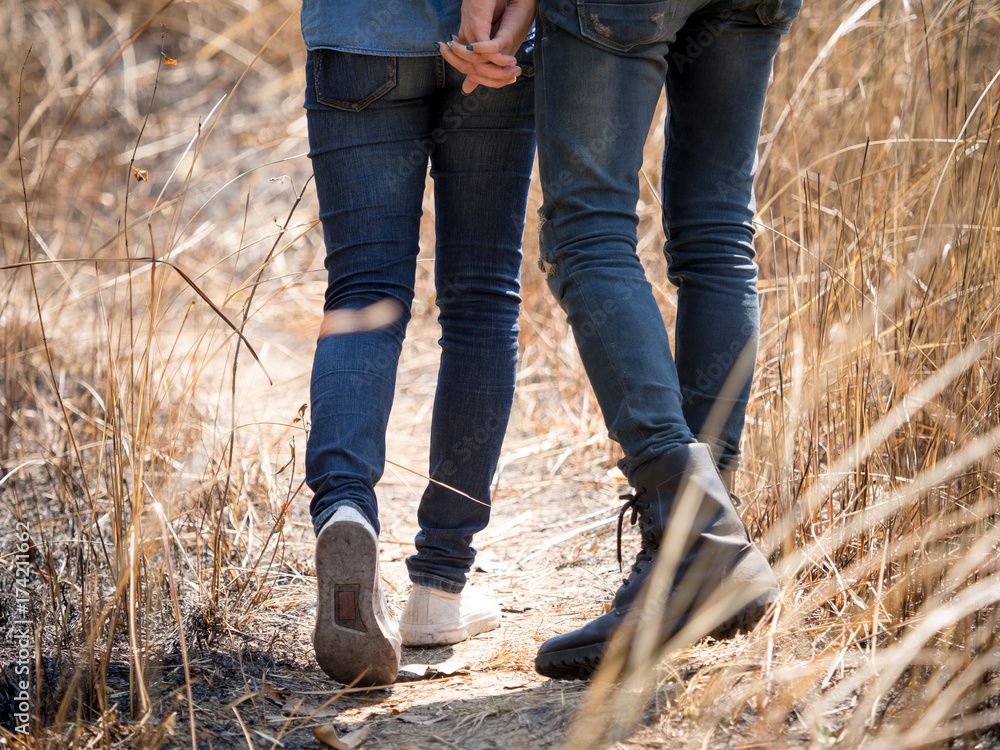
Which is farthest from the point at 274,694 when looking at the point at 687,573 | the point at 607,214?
the point at 607,214

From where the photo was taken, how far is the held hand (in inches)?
39.3

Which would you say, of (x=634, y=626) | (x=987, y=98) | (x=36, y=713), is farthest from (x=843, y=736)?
(x=987, y=98)

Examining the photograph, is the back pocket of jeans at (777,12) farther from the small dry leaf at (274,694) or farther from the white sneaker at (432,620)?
the small dry leaf at (274,694)

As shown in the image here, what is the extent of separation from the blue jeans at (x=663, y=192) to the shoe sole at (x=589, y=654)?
193mm

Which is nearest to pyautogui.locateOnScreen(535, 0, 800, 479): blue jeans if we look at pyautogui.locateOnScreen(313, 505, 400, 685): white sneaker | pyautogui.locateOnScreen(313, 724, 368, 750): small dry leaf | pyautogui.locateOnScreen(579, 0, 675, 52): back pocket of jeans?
pyautogui.locateOnScreen(579, 0, 675, 52): back pocket of jeans

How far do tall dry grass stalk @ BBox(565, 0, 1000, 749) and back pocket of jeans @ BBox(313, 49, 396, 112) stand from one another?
23.5 inches

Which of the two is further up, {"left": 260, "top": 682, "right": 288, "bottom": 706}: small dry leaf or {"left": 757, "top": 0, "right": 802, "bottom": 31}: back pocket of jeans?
{"left": 757, "top": 0, "right": 802, "bottom": 31}: back pocket of jeans

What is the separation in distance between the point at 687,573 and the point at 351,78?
73 centimetres

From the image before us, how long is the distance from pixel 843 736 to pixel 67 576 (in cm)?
121

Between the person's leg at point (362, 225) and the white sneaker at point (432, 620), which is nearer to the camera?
the person's leg at point (362, 225)

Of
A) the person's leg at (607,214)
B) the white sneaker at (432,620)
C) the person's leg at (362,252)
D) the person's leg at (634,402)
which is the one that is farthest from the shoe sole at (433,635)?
the person's leg at (607,214)

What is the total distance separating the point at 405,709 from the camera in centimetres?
104

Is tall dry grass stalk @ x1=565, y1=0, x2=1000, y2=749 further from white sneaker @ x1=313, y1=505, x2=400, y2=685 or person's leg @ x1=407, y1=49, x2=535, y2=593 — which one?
person's leg @ x1=407, y1=49, x2=535, y2=593

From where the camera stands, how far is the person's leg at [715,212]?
41.6 inches
